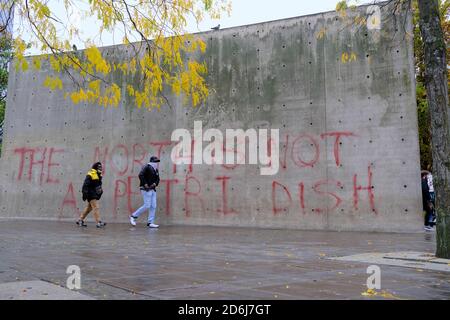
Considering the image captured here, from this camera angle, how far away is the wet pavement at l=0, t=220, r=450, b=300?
154 inches

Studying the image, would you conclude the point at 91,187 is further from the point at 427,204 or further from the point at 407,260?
the point at 427,204

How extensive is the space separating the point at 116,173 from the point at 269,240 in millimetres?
6825

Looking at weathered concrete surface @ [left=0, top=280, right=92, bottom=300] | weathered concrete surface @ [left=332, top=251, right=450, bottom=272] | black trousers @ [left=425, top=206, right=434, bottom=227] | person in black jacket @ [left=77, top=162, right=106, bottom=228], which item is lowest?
weathered concrete surface @ [left=0, top=280, right=92, bottom=300]

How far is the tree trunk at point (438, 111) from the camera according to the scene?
6.15 m

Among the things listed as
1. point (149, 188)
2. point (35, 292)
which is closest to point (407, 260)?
point (35, 292)

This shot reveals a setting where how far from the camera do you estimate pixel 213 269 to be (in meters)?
5.18

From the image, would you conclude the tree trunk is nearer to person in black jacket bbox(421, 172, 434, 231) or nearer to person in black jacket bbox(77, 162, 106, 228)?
person in black jacket bbox(421, 172, 434, 231)

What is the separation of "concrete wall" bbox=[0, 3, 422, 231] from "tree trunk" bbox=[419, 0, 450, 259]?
3.65 metres

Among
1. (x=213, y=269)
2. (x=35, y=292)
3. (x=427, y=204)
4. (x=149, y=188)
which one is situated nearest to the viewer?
(x=35, y=292)

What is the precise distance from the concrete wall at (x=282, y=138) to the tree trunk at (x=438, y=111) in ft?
12.0

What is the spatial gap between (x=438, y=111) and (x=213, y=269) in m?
3.66

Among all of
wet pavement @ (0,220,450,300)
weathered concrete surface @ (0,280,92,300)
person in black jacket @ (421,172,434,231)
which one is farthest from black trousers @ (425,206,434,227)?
weathered concrete surface @ (0,280,92,300)
